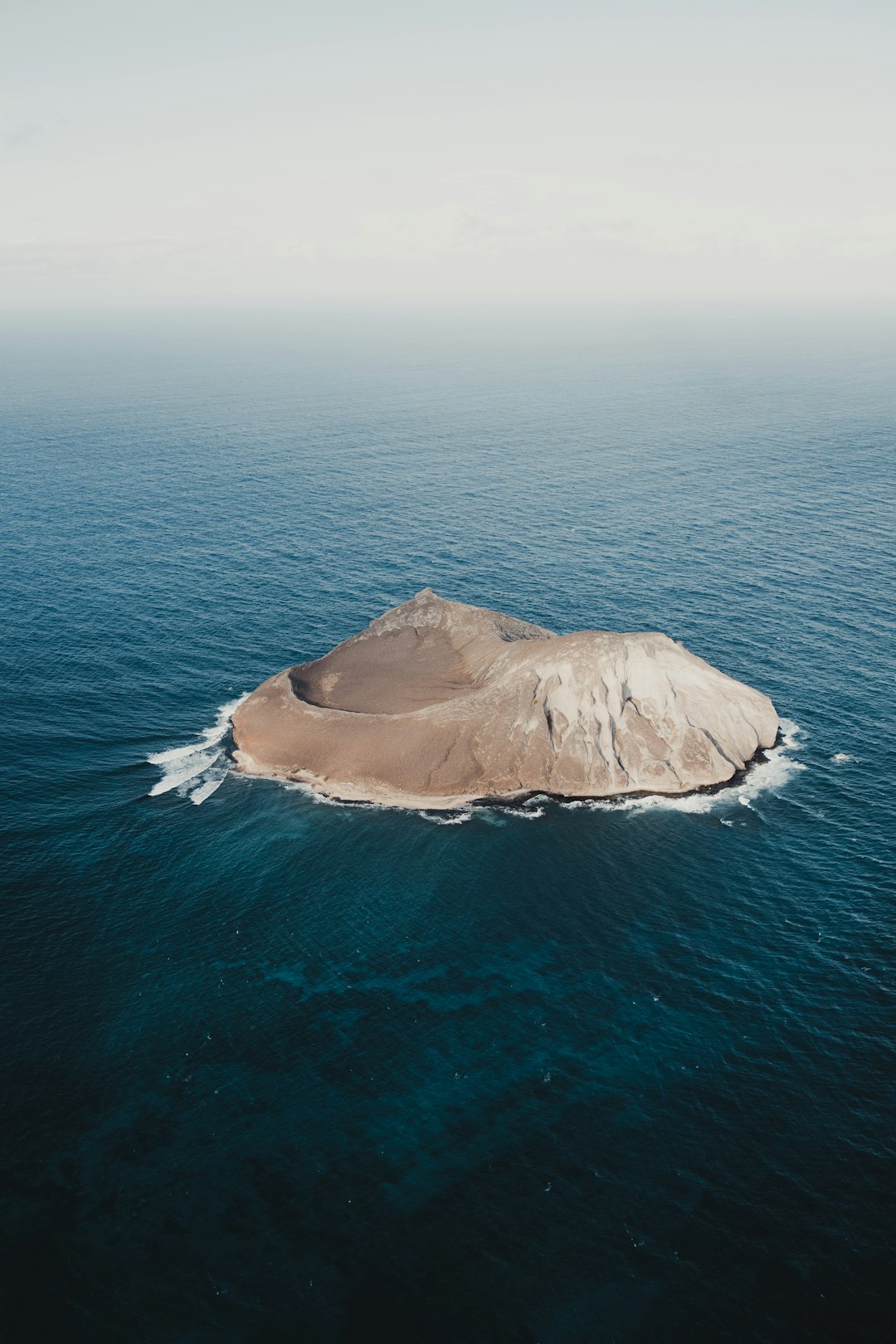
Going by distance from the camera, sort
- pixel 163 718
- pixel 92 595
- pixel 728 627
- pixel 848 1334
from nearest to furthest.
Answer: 1. pixel 848 1334
2. pixel 163 718
3. pixel 728 627
4. pixel 92 595

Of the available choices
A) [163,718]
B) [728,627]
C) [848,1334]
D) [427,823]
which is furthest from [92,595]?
[848,1334]

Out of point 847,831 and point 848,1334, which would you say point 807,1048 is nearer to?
point 848,1334

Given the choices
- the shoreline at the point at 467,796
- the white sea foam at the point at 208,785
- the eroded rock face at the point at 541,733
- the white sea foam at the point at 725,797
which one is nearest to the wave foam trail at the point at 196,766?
the white sea foam at the point at 208,785

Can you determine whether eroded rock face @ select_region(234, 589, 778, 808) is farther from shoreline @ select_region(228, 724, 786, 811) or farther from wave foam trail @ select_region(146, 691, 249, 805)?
wave foam trail @ select_region(146, 691, 249, 805)

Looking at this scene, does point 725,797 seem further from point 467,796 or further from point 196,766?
point 196,766

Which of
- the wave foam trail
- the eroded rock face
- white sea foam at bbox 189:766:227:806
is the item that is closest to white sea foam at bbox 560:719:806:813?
the eroded rock face

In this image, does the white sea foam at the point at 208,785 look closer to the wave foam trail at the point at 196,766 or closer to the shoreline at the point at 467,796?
the wave foam trail at the point at 196,766

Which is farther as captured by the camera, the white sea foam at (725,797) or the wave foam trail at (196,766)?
the wave foam trail at (196,766)
